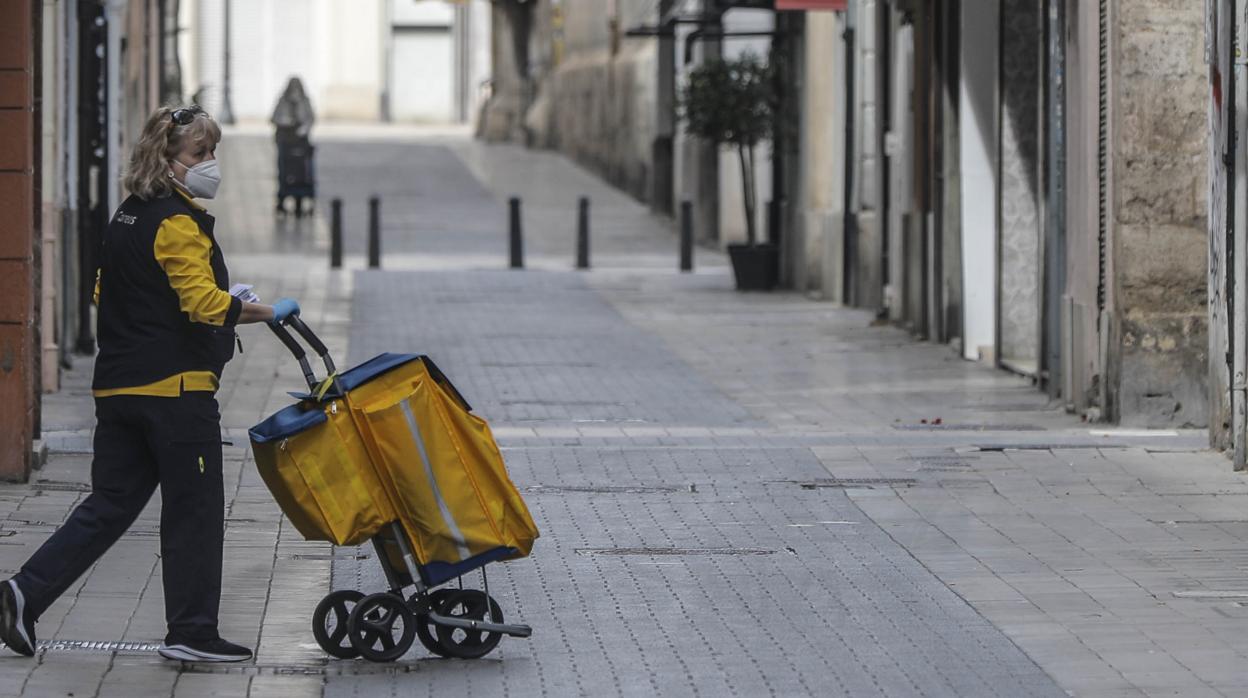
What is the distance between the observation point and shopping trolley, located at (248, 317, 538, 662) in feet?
21.1

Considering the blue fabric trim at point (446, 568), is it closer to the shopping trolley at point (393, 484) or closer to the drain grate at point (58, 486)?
the shopping trolley at point (393, 484)

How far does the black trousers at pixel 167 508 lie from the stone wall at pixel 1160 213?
6798mm

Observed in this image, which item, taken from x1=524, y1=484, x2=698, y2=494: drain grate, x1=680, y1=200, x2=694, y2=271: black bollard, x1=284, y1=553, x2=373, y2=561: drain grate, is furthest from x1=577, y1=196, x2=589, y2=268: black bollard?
Result: x1=284, y1=553, x2=373, y2=561: drain grate

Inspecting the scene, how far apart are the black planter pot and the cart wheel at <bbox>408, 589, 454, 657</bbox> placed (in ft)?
56.3

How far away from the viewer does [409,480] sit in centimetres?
645

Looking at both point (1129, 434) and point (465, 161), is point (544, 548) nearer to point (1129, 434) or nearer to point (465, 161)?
point (1129, 434)

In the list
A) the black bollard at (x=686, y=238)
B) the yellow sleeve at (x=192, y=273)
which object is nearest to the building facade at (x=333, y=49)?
the black bollard at (x=686, y=238)

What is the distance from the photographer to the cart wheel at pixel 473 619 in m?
6.70

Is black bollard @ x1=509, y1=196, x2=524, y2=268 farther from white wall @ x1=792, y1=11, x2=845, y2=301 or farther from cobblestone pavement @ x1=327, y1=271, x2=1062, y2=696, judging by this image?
cobblestone pavement @ x1=327, y1=271, x2=1062, y2=696

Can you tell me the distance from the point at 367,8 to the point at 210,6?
3.70m

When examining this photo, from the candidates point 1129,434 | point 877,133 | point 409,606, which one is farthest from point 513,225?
point 409,606

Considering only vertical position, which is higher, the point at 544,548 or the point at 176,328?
the point at 176,328

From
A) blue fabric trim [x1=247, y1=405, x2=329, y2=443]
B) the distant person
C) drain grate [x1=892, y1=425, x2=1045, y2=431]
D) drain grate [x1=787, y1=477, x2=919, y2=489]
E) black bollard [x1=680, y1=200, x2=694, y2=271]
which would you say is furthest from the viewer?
the distant person

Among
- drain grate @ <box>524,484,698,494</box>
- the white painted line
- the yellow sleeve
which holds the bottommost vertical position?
the white painted line
